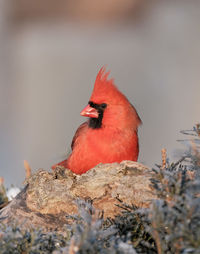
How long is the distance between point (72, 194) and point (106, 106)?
2.15 feet

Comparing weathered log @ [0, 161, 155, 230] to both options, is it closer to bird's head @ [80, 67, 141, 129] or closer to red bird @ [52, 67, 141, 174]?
red bird @ [52, 67, 141, 174]

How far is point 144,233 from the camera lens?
628mm

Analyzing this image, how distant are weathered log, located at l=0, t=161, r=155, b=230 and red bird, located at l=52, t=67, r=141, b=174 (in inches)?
17.4

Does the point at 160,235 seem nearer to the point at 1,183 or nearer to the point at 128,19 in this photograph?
the point at 1,183

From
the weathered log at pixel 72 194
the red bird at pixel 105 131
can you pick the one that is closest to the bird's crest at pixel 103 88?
the red bird at pixel 105 131

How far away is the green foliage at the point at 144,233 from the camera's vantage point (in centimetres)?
51

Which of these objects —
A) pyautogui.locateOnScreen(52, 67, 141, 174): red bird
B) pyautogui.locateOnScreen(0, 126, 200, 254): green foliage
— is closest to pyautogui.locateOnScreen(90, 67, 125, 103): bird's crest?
pyautogui.locateOnScreen(52, 67, 141, 174): red bird

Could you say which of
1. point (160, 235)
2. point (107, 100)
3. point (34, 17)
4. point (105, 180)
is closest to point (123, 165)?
point (105, 180)

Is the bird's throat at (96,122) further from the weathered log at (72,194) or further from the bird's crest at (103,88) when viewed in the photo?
the weathered log at (72,194)

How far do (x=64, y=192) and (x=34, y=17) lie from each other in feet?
9.25

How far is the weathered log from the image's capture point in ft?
2.76

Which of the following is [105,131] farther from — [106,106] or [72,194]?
[72,194]

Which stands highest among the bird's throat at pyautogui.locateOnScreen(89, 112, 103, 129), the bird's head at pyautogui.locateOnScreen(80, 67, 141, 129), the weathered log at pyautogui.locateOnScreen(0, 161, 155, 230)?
the bird's head at pyautogui.locateOnScreen(80, 67, 141, 129)

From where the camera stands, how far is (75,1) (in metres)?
3.17
